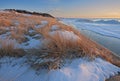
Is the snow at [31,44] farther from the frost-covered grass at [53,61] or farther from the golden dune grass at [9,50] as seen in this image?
the golden dune grass at [9,50]

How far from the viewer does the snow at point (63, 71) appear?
5.08 m

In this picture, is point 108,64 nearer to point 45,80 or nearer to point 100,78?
point 100,78

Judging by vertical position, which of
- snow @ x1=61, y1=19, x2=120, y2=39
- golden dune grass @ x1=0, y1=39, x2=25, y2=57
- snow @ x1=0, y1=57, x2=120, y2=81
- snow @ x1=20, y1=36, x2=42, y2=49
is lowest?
snow @ x1=61, y1=19, x2=120, y2=39

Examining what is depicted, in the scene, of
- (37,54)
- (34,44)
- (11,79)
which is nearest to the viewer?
(11,79)

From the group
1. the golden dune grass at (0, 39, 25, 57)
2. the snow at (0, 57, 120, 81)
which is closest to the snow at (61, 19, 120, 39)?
the snow at (0, 57, 120, 81)

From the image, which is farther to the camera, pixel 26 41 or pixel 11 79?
pixel 26 41

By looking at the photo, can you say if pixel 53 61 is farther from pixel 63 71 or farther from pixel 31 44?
pixel 31 44

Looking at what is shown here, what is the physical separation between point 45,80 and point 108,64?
1.88m

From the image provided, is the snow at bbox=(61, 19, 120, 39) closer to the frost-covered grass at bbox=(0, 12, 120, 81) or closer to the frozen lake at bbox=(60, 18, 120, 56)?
the frozen lake at bbox=(60, 18, 120, 56)

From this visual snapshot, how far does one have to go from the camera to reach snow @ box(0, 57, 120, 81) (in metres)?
5.08

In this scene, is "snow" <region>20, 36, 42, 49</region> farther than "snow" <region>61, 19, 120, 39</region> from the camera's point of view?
No

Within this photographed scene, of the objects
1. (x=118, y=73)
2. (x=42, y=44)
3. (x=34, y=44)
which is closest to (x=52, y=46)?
(x=42, y=44)

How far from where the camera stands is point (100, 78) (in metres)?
5.32

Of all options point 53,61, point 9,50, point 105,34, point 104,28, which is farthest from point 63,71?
point 104,28
